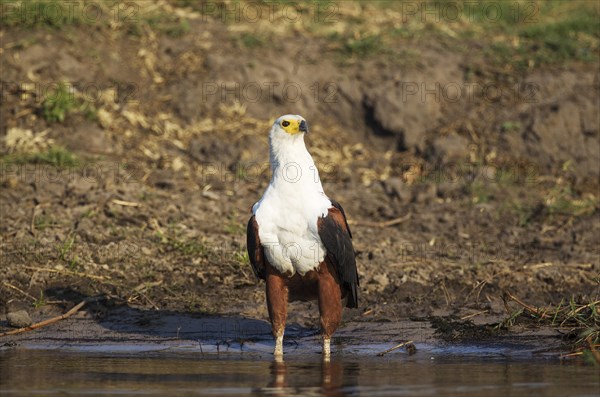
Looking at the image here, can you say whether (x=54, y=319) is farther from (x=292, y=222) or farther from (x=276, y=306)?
(x=292, y=222)

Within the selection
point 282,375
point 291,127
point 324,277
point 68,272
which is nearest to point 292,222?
point 324,277

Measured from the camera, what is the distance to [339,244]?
758cm

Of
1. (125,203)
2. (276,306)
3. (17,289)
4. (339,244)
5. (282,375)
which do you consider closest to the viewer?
(282,375)

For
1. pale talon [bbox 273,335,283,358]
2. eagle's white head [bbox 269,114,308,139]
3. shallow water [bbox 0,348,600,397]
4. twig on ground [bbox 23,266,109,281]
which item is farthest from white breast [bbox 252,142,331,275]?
twig on ground [bbox 23,266,109,281]

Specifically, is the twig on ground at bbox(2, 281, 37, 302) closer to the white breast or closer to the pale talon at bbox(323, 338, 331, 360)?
the white breast

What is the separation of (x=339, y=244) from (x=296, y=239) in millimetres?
319

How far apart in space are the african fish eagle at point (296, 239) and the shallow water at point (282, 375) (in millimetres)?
392

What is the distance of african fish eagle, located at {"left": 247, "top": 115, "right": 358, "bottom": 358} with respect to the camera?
7.51 m

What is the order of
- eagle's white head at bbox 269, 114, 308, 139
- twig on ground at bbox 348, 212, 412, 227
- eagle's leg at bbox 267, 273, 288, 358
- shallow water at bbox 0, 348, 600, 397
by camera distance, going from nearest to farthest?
shallow water at bbox 0, 348, 600, 397, eagle's leg at bbox 267, 273, 288, 358, eagle's white head at bbox 269, 114, 308, 139, twig on ground at bbox 348, 212, 412, 227

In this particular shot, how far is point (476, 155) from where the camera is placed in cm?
1203

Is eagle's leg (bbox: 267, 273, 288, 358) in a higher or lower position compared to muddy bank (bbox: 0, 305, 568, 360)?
higher

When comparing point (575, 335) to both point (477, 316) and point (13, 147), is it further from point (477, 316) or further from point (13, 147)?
point (13, 147)

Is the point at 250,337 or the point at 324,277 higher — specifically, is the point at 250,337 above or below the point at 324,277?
below

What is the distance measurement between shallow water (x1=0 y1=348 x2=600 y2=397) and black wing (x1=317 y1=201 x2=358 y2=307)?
605 mm
